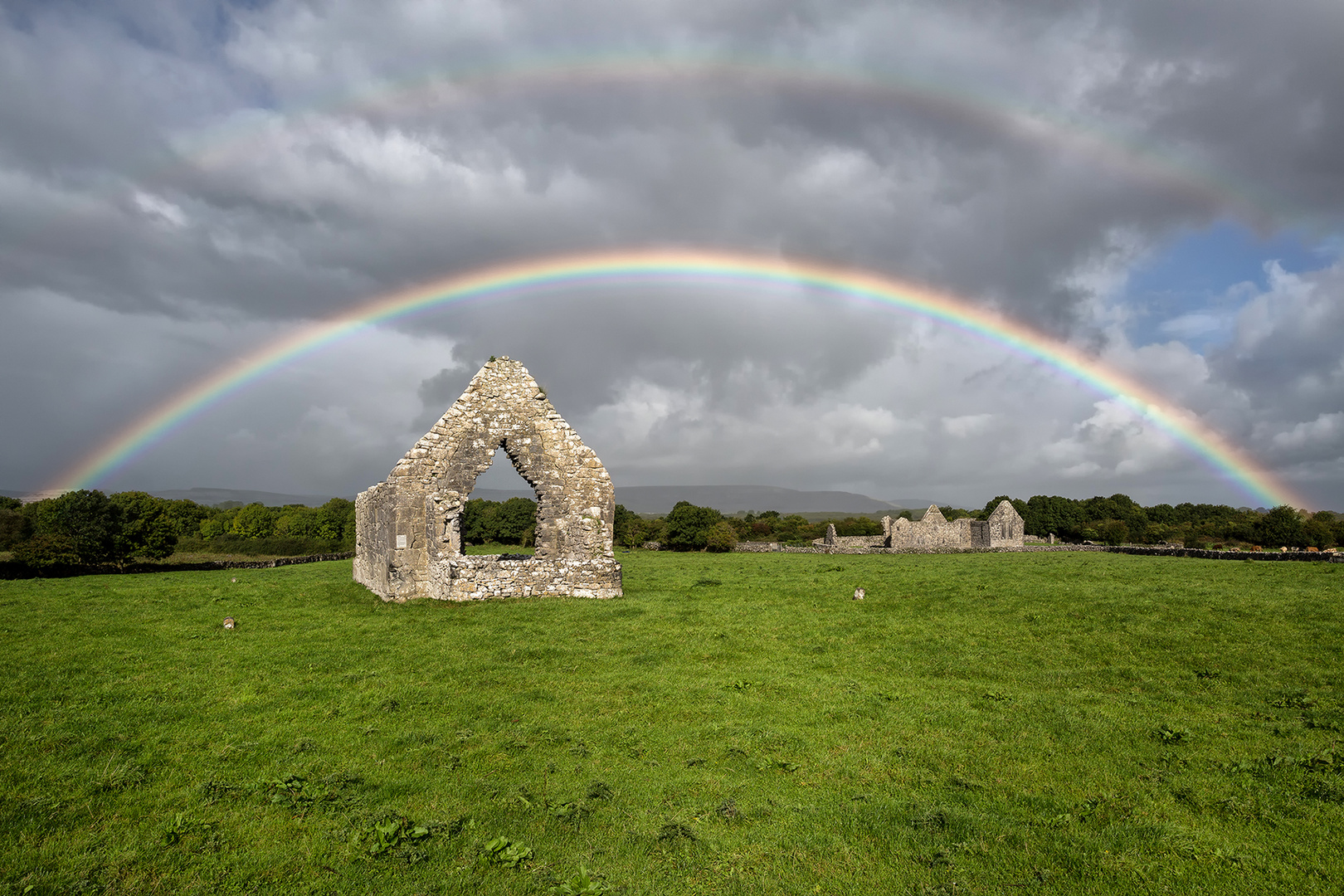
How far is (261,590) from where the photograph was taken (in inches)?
818

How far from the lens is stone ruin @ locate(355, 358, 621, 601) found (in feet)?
63.7

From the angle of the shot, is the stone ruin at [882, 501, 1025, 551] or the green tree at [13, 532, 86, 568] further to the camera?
the stone ruin at [882, 501, 1025, 551]

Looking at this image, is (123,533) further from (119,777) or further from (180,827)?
(180,827)

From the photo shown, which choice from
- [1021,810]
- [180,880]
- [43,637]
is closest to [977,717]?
[1021,810]

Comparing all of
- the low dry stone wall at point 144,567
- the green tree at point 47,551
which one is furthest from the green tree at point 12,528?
the green tree at point 47,551

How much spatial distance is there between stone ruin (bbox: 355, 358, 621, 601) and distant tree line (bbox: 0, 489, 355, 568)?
22.1m

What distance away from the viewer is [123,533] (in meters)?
36.2

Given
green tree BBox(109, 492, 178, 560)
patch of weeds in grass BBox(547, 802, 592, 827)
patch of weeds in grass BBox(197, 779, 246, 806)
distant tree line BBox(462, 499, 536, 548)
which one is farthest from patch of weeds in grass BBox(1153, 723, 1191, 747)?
distant tree line BBox(462, 499, 536, 548)

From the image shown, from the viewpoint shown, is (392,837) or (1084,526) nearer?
(392,837)

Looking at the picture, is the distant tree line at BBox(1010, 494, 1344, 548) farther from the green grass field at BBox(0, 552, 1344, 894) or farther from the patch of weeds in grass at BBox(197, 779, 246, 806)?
the patch of weeds in grass at BBox(197, 779, 246, 806)

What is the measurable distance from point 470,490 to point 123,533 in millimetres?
29355

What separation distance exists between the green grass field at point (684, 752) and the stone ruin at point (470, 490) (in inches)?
156

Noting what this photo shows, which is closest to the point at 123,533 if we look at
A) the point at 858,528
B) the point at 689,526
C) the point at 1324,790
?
the point at 689,526

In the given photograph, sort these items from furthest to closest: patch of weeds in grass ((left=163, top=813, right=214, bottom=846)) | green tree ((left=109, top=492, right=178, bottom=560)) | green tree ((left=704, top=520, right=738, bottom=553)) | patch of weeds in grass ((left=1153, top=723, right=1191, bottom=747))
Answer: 1. green tree ((left=704, top=520, right=738, bottom=553))
2. green tree ((left=109, top=492, right=178, bottom=560))
3. patch of weeds in grass ((left=1153, top=723, right=1191, bottom=747))
4. patch of weeds in grass ((left=163, top=813, right=214, bottom=846))
